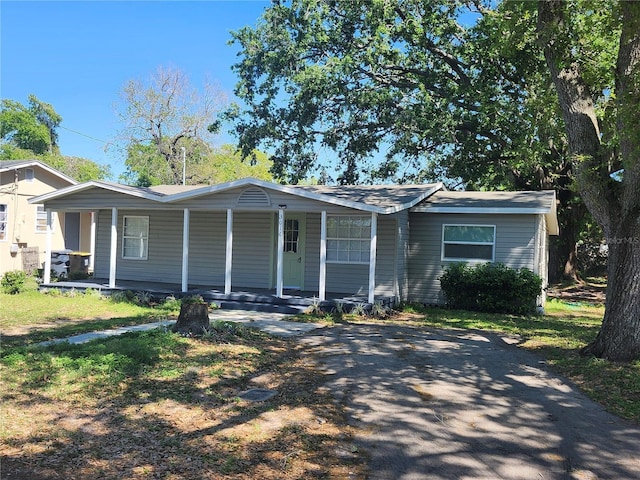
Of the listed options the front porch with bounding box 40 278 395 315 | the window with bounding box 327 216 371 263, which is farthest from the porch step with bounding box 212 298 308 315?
the window with bounding box 327 216 371 263

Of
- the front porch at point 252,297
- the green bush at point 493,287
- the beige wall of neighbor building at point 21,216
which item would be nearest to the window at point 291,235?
the front porch at point 252,297

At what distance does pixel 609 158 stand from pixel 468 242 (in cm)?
636

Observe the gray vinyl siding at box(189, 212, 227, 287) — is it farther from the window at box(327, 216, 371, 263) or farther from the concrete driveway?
the concrete driveway

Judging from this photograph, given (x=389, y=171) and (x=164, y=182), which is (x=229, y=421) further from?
(x=164, y=182)

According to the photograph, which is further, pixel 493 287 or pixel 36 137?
pixel 36 137

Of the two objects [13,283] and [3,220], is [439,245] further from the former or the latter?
[3,220]

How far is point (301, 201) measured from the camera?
12.5m

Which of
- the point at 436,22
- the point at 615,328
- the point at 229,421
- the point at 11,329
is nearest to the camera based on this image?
the point at 229,421

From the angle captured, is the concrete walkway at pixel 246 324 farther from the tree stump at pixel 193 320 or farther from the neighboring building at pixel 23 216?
the neighboring building at pixel 23 216

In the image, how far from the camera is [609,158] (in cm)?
786

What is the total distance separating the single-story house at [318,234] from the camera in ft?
42.8

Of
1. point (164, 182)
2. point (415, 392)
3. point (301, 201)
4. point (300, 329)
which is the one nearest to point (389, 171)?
point (301, 201)

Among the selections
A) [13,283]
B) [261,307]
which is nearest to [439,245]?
[261,307]

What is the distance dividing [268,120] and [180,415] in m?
18.2
